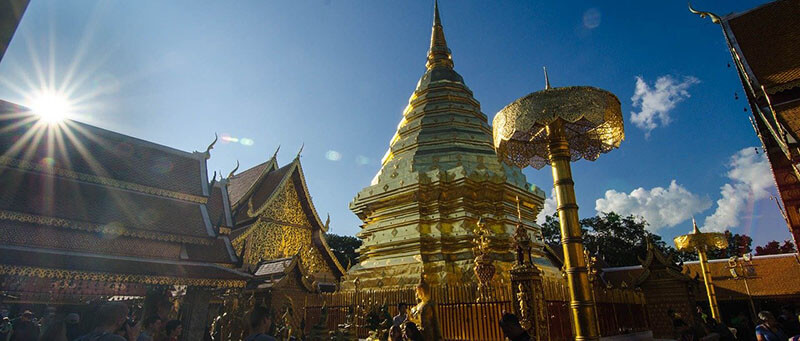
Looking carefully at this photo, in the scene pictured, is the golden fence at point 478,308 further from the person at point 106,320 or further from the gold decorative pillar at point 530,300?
the person at point 106,320

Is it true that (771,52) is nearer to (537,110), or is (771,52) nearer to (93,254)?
(537,110)

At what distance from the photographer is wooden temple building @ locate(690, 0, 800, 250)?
9.06 m

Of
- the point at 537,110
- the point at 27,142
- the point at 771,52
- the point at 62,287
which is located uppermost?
the point at 771,52

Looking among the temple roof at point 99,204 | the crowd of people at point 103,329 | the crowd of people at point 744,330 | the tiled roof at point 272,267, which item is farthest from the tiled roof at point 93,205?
the crowd of people at point 744,330

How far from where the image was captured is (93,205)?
404 inches

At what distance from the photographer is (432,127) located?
43.8 feet

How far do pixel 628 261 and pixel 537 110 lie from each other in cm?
3620

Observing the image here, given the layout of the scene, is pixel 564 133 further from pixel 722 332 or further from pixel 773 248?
pixel 773 248

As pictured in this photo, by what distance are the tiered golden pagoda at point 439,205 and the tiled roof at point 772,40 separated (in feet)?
21.0

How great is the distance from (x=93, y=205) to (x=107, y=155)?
2.30 m

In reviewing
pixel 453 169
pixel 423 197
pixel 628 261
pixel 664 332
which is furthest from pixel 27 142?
pixel 628 261

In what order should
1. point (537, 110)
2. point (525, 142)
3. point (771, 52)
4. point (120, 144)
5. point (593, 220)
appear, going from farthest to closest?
1. point (593, 220)
2. point (120, 144)
3. point (771, 52)
4. point (525, 142)
5. point (537, 110)

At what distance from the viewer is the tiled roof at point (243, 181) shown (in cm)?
1817

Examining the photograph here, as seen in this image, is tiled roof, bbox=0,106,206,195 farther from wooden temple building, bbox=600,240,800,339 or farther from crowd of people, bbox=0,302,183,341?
wooden temple building, bbox=600,240,800,339
